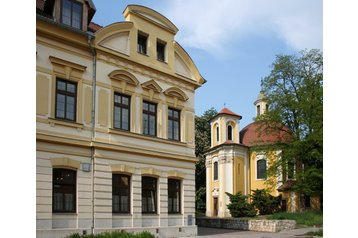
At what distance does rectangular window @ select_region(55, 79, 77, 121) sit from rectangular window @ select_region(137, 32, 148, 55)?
3.54m

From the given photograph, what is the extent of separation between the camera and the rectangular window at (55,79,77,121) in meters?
14.0

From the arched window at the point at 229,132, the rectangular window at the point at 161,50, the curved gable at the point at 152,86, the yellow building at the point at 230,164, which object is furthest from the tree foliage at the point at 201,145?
the curved gable at the point at 152,86

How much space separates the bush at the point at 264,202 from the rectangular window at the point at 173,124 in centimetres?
1350

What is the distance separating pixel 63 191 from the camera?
45.2ft

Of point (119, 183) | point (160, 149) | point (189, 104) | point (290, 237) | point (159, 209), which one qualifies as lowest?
point (290, 237)

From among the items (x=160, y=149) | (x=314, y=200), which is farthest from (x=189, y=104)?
(x=314, y=200)

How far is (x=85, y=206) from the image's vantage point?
14188mm

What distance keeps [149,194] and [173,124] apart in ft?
9.96

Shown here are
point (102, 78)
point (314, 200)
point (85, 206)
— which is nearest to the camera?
point (85, 206)

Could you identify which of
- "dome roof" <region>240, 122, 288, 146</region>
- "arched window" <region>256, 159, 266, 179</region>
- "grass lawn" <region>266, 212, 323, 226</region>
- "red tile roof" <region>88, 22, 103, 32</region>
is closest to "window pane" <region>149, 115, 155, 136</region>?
"red tile roof" <region>88, 22, 103, 32</region>

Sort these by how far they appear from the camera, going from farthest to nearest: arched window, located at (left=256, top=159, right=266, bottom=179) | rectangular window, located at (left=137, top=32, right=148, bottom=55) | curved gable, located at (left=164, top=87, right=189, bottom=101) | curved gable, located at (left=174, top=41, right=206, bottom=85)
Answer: arched window, located at (left=256, top=159, right=266, bottom=179)
curved gable, located at (left=174, top=41, right=206, bottom=85)
curved gable, located at (left=164, top=87, right=189, bottom=101)
rectangular window, located at (left=137, top=32, right=148, bottom=55)

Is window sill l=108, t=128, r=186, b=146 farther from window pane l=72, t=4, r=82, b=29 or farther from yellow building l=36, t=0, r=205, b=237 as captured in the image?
window pane l=72, t=4, r=82, b=29
